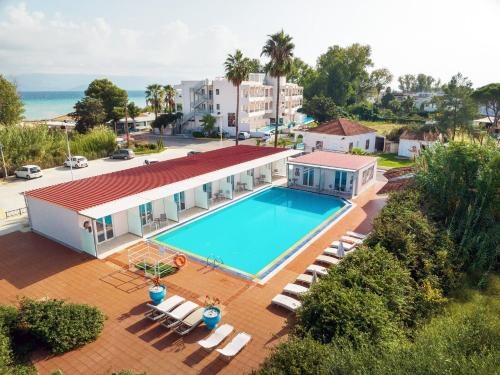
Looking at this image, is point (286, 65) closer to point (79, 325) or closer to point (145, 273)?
point (145, 273)

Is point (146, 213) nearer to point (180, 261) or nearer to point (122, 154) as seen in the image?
point (180, 261)

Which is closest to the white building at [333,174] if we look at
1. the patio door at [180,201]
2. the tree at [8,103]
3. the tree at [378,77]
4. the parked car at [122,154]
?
the patio door at [180,201]

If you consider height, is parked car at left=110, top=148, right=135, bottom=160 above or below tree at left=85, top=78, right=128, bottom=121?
below

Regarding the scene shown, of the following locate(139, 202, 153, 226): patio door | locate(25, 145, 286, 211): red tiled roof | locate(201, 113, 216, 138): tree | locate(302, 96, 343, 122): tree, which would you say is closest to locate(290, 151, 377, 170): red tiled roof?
locate(25, 145, 286, 211): red tiled roof

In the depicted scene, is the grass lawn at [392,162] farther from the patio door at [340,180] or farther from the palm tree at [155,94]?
the palm tree at [155,94]

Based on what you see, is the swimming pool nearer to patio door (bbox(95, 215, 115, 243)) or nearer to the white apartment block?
patio door (bbox(95, 215, 115, 243))

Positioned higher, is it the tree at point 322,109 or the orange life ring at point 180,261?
the tree at point 322,109
